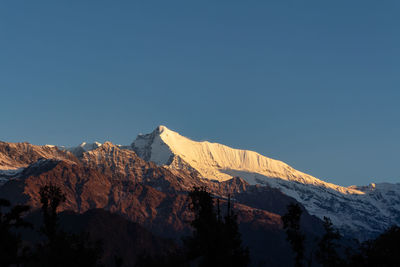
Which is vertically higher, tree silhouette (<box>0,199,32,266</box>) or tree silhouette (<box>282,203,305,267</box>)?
tree silhouette (<box>282,203,305,267</box>)

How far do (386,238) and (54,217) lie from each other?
59.0 meters

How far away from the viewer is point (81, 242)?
359ft

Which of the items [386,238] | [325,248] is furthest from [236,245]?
[386,238]

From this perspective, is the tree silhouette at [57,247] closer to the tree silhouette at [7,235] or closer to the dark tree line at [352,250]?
the dark tree line at [352,250]

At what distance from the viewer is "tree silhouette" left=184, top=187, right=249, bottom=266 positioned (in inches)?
4166

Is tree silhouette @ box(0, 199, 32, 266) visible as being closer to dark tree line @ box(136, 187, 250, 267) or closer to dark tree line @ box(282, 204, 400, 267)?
dark tree line @ box(136, 187, 250, 267)

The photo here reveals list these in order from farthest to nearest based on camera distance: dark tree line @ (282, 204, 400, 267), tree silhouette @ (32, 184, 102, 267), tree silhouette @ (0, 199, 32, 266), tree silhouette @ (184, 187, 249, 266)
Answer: tree silhouette @ (184, 187, 249, 266) → tree silhouette @ (32, 184, 102, 267) → dark tree line @ (282, 204, 400, 267) → tree silhouette @ (0, 199, 32, 266)

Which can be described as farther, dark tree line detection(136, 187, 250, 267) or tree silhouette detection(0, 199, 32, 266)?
dark tree line detection(136, 187, 250, 267)

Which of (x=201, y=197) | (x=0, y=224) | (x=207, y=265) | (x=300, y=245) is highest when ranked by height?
(x=201, y=197)

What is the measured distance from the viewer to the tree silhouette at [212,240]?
106 metres

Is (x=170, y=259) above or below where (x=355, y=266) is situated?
above

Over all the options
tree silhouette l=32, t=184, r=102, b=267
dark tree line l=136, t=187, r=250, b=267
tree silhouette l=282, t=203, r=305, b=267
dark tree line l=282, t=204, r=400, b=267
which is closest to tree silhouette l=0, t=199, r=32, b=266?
tree silhouette l=32, t=184, r=102, b=267

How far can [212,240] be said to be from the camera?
10550cm

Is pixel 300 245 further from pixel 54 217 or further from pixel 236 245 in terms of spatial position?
pixel 54 217
